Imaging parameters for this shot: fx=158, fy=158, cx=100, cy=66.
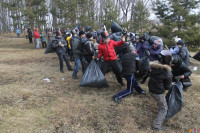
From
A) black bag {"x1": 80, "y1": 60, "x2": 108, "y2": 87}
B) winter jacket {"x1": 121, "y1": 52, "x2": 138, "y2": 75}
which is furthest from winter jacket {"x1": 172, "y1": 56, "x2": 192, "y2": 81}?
black bag {"x1": 80, "y1": 60, "x2": 108, "y2": 87}

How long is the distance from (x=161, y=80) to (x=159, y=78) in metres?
0.07

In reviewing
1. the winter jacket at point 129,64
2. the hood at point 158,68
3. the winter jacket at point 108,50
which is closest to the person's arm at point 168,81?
the hood at point 158,68

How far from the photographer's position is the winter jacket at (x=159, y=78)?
2.73 m

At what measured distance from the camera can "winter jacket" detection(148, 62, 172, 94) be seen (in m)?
2.73

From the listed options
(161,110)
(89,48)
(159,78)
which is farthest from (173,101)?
(89,48)

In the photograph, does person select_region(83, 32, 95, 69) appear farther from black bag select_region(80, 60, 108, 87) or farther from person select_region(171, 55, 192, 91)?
person select_region(171, 55, 192, 91)

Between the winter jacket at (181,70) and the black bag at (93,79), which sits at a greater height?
the winter jacket at (181,70)

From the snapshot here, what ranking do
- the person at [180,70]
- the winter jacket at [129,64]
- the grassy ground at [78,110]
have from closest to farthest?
the grassy ground at [78,110] → the person at [180,70] → the winter jacket at [129,64]

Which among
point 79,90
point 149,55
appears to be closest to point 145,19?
point 149,55

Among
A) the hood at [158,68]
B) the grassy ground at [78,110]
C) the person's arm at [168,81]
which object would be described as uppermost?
the hood at [158,68]

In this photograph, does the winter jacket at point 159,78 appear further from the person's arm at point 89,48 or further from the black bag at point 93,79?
the person's arm at point 89,48

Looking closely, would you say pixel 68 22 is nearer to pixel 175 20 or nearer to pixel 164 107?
pixel 175 20

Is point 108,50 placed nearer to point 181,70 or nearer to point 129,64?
point 129,64

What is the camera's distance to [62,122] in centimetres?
319
